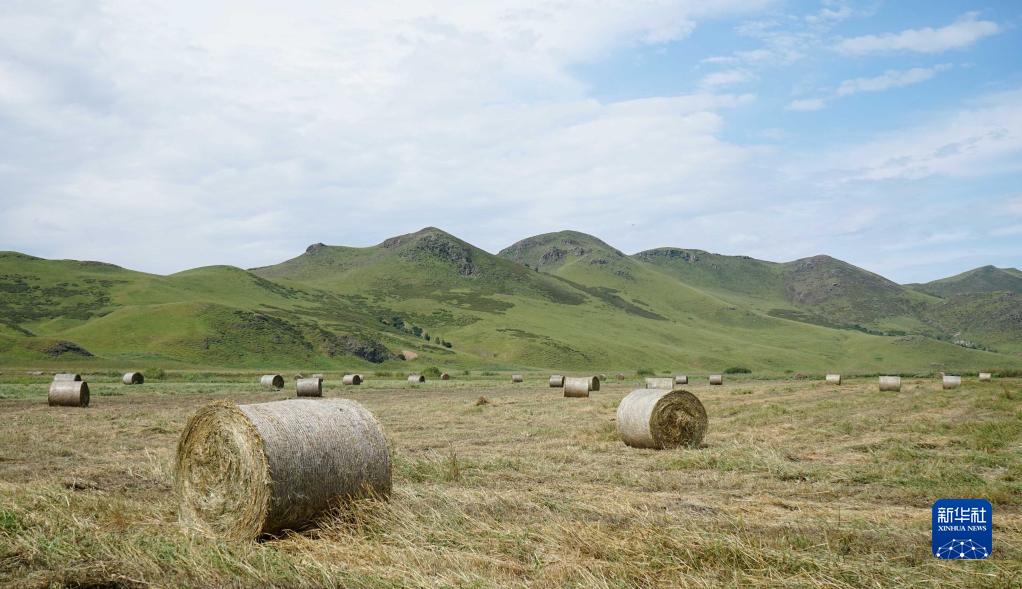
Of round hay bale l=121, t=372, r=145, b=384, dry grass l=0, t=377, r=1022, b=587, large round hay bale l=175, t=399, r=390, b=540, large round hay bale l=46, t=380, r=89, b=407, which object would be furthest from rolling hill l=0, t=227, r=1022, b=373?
large round hay bale l=175, t=399, r=390, b=540

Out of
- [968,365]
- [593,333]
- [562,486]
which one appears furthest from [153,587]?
[968,365]

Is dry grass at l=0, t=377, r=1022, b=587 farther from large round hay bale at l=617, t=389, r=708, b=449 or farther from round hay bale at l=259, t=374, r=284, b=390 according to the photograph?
round hay bale at l=259, t=374, r=284, b=390

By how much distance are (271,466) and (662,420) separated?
10981 millimetres

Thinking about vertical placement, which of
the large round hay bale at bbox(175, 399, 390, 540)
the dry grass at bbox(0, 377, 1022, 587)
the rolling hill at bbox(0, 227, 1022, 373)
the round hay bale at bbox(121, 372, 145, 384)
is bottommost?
the round hay bale at bbox(121, 372, 145, 384)

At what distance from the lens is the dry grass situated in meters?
6.62

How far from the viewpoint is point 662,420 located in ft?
56.3

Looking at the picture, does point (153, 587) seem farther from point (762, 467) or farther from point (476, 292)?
point (476, 292)

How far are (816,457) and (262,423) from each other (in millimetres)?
11252

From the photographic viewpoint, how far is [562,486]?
37.8 feet

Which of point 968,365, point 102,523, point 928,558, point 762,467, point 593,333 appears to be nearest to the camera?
point 928,558

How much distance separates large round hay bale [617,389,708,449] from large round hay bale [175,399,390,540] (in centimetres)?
877

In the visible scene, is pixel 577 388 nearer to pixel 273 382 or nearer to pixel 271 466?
pixel 273 382

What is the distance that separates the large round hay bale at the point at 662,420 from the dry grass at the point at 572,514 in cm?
50

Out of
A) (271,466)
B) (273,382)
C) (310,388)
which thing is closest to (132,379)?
(273,382)
